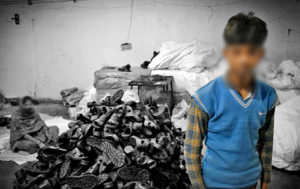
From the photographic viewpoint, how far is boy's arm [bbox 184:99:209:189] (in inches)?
30.9

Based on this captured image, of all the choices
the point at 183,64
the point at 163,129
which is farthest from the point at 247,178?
the point at 183,64

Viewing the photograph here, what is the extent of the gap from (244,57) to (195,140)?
0.49m

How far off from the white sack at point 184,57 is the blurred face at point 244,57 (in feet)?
11.2

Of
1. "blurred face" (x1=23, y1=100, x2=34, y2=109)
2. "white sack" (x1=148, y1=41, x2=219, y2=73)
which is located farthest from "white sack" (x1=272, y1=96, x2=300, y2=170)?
"blurred face" (x1=23, y1=100, x2=34, y2=109)

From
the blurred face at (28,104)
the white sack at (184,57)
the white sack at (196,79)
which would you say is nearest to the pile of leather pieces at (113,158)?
the blurred face at (28,104)

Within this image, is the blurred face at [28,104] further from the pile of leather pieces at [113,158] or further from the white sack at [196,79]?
the white sack at [196,79]

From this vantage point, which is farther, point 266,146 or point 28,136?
point 28,136

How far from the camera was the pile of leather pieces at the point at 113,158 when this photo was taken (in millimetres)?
1498

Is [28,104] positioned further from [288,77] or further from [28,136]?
[288,77]

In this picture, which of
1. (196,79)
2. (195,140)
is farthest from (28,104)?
(196,79)

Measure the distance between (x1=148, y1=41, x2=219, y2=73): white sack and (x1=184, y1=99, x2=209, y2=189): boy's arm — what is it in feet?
10.1

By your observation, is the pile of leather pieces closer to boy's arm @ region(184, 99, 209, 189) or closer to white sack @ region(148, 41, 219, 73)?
boy's arm @ region(184, 99, 209, 189)

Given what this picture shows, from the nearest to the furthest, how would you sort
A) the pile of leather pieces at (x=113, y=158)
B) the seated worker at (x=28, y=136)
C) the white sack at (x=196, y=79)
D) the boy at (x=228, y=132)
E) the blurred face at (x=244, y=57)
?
the blurred face at (x=244, y=57) → the boy at (x=228, y=132) → the pile of leather pieces at (x=113, y=158) → the seated worker at (x=28, y=136) → the white sack at (x=196, y=79)

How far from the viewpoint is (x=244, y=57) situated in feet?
1.31
